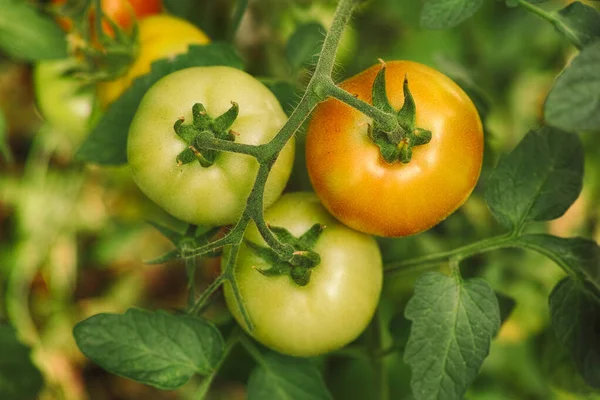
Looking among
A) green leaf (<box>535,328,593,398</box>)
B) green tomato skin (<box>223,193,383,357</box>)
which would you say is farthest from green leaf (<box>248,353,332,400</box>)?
green leaf (<box>535,328,593,398</box>)

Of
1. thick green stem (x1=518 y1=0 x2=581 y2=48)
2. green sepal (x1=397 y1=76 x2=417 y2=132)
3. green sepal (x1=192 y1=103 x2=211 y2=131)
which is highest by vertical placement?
thick green stem (x1=518 y1=0 x2=581 y2=48)

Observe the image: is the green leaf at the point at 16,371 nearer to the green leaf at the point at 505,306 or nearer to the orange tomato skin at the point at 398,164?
the orange tomato skin at the point at 398,164

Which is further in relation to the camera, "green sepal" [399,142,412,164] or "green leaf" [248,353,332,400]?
"green leaf" [248,353,332,400]

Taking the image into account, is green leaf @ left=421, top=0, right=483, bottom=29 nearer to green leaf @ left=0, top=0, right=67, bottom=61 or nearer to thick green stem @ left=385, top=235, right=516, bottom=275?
thick green stem @ left=385, top=235, right=516, bottom=275

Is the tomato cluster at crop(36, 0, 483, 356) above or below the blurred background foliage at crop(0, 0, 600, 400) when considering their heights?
above

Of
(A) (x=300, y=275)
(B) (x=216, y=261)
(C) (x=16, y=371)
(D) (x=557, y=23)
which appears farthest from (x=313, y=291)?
(B) (x=216, y=261)

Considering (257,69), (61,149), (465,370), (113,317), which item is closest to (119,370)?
(113,317)
